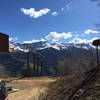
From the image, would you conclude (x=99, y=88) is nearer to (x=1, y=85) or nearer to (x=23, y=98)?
(x=1, y=85)

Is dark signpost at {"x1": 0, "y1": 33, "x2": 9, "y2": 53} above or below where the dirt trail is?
above

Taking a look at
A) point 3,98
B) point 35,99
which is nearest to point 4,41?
point 35,99

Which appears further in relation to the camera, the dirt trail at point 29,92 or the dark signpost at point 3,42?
the dark signpost at point 3,42

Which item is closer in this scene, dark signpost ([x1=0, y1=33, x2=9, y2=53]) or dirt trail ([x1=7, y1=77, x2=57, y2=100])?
dirt trail ([x1=7, y1=77, x2=57, y2=100])

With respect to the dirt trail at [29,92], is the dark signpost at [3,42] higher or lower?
higher

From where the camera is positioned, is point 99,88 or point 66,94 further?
point 66,94

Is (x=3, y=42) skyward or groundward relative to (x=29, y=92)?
skyward

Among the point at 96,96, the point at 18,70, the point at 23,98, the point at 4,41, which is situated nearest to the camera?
the point at 96,96

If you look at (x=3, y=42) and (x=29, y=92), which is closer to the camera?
(x=29, y=92)

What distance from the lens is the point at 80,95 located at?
32.4 feet

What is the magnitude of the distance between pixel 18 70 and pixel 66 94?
193399mm

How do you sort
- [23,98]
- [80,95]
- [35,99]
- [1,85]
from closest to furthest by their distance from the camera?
[80,95] → [1,85] → [35,99] → [23,98]

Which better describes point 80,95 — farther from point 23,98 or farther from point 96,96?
point 23,98

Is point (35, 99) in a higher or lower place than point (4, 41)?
lower
